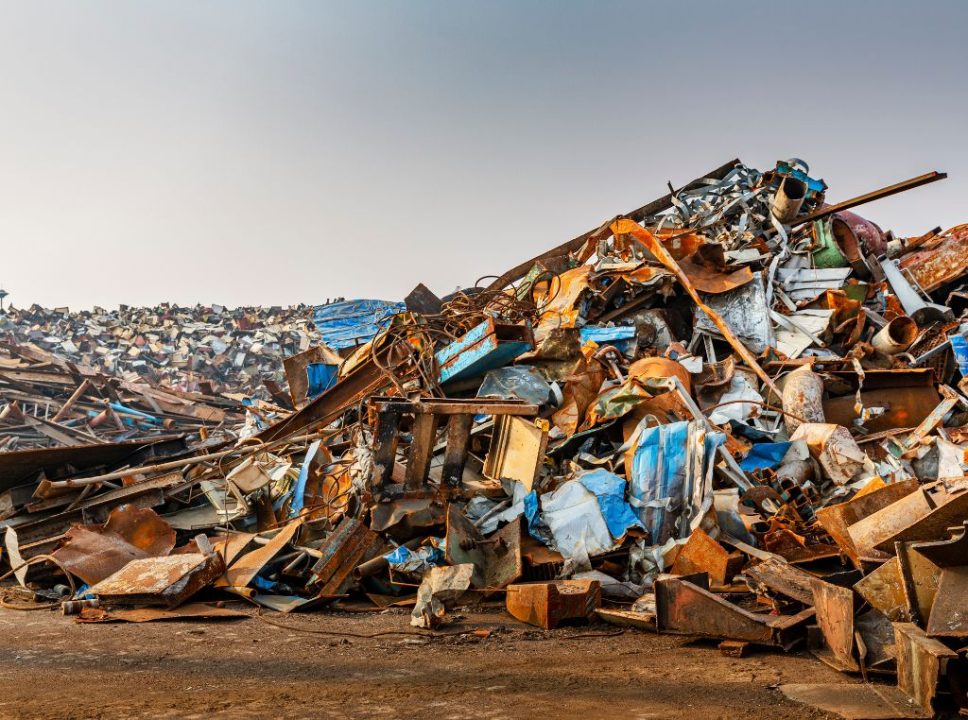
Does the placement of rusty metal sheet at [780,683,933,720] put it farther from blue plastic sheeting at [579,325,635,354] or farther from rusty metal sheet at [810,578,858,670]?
blue plastic sheeting at [579,325,635,354]

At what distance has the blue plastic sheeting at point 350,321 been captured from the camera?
9.65m

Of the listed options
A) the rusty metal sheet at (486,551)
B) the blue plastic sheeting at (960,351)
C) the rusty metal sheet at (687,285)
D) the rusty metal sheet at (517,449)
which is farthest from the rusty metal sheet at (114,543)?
the blue plastic sheeting at (960,351)

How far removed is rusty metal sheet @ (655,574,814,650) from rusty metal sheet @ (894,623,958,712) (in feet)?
2.10

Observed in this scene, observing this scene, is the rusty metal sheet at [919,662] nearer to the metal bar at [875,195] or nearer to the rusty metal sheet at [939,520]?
the rusty metal sheet at [939,520]

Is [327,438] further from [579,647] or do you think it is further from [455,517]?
[579,647]

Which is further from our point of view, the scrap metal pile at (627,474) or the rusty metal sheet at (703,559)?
the rusty metal sheet at (703,559)

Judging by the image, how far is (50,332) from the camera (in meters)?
19.6

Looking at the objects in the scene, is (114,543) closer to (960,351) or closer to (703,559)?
(703,559)

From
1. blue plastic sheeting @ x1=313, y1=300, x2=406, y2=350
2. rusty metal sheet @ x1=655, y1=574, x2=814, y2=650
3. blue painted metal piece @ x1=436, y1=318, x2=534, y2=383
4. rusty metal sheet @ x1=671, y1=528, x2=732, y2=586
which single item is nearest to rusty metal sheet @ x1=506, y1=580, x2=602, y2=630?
rusty metal sheet @ x1=655, y1=574, x2=814, y2=650

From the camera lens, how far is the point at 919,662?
258cm

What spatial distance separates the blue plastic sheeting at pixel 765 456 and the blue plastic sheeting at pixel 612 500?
51.4 inches

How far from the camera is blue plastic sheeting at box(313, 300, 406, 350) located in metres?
9.65

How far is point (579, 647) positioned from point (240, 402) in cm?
1181

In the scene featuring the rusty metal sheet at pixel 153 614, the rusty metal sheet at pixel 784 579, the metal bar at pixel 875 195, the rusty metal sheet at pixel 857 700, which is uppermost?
the metal bar at pixel 875 195
